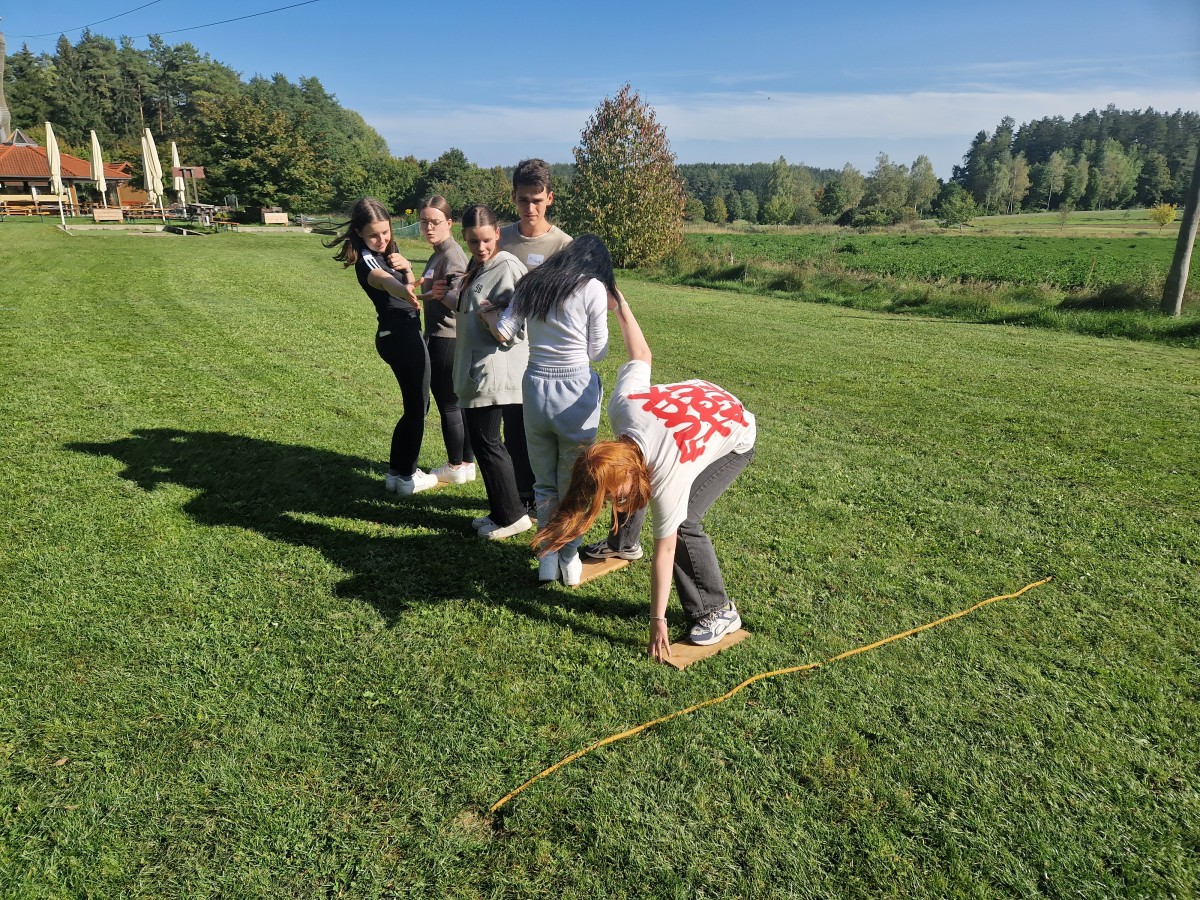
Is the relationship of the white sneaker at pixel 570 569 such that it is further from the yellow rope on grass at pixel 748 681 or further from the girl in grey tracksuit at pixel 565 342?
the yellow rope on grass at pixel 748 681

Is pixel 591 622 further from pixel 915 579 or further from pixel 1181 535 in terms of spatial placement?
pixel 1181 535

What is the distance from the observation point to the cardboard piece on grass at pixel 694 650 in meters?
3.38

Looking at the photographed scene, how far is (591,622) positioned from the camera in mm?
3734

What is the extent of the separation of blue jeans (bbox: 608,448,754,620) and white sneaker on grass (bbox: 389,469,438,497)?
227 centimetres

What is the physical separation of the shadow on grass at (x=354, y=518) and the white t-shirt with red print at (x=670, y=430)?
38.5 inches

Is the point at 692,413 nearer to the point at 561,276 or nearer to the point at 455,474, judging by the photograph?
the point at 561,276

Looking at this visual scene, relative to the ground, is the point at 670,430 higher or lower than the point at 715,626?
higher

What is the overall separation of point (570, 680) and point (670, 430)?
49.5 inches

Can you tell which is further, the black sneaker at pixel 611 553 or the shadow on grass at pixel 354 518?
the black sneaker at pixel 611 553

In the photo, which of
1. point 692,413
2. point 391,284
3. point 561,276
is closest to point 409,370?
point 391,284

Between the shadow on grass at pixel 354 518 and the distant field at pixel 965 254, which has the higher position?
the distant field at pixel 965 254

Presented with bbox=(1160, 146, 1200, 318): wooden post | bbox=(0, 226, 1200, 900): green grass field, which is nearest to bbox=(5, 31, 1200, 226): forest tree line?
bbox=(1160, 146, 1200, 318): wooden post

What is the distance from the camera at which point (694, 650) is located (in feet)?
11.5

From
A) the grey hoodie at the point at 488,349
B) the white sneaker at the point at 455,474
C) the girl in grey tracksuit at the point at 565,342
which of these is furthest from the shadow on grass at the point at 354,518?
the grey hoodie at the point at 488,349
